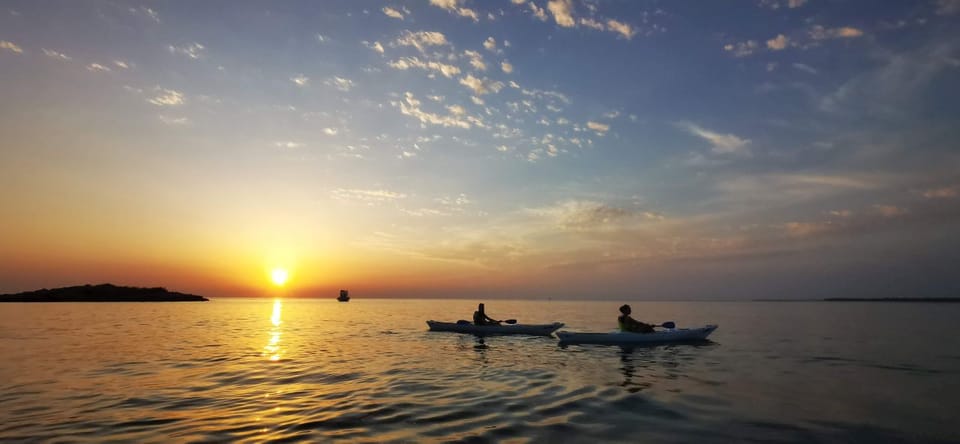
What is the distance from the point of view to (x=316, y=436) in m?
10.8

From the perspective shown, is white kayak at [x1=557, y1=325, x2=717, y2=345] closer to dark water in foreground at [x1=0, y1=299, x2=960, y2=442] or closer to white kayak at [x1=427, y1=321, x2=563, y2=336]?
dark water in foreground at [x1=0, y1=299, x2=960, y2=442]

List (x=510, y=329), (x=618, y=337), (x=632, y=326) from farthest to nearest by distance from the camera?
(x=510, y=329) < (x=632, y=326) < (x=618, y=337)

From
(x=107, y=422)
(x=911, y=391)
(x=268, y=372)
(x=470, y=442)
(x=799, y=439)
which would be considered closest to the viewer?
(x=470, y=442)

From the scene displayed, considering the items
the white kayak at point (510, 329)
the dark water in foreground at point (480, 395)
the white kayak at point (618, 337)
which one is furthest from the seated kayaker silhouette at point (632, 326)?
the white kayak at point (510, 329)

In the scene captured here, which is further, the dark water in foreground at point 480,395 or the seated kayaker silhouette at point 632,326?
the seated kayaker silhouette at point 632,326

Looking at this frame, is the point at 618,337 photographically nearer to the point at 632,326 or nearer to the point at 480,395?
the point at 632,326

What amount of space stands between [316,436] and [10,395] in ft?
42.1

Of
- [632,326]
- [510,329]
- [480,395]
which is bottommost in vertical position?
[480,395]

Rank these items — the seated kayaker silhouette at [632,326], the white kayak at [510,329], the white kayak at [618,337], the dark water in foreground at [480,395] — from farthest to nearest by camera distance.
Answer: the white kayak at [510,329]
the seated kayaker silhouette at [632,326]
the white kayak at [618,337]
the dark water in foreground at [480,395]

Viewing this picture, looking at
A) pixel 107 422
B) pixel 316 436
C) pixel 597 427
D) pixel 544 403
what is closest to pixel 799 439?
pixel 597 427

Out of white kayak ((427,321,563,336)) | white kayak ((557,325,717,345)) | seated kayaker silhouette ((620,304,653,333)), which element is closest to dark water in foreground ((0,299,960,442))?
white kayak ((557,325,717,345))

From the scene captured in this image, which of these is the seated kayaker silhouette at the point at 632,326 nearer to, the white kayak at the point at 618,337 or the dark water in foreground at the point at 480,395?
the white kayak at the point at 618,337

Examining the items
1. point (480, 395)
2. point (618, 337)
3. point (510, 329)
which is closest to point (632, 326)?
point (618, 337)

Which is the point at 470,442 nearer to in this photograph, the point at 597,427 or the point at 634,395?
the point at 597,427
